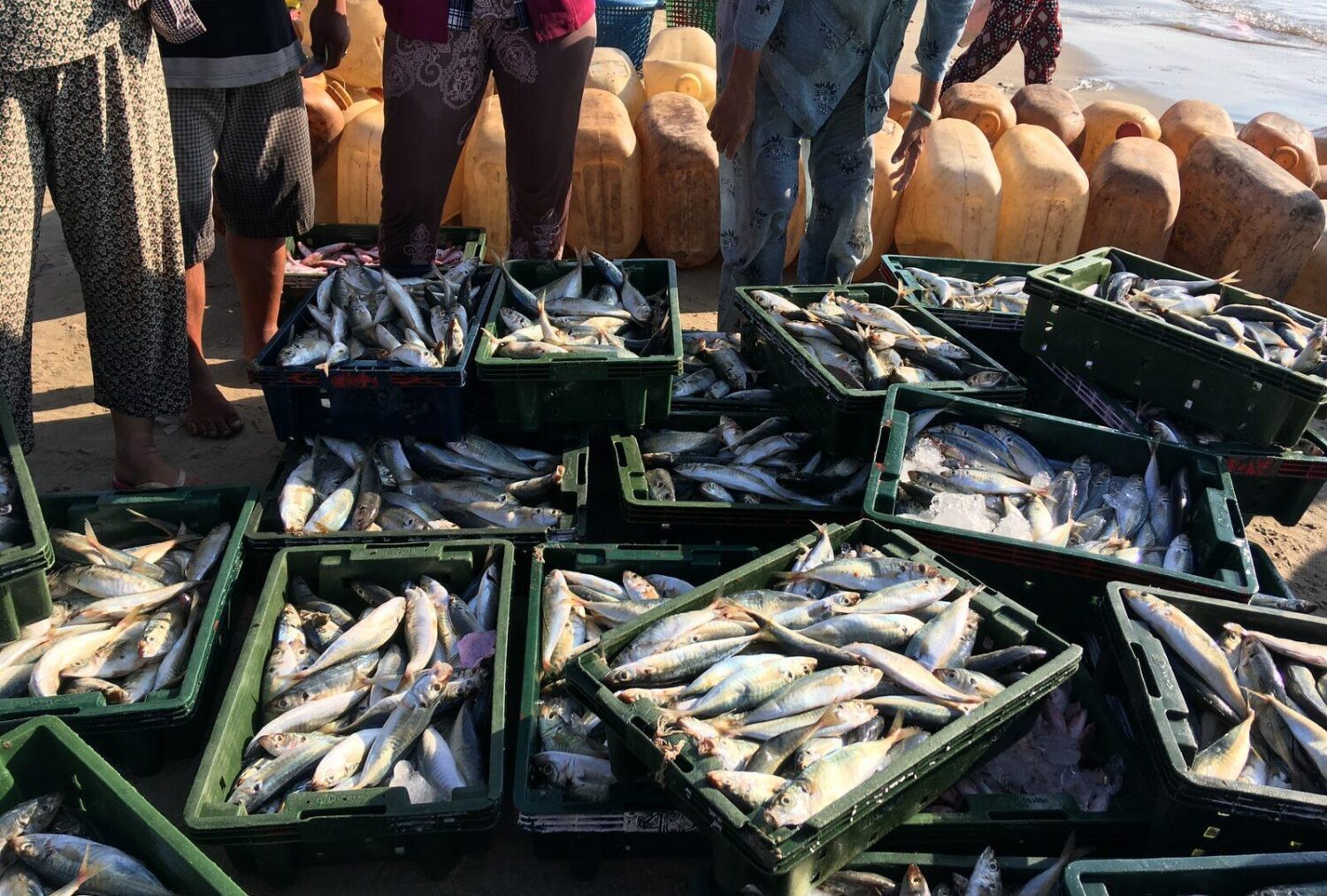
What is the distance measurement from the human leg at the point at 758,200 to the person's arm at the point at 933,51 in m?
0.61

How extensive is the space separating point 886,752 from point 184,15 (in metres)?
2.93

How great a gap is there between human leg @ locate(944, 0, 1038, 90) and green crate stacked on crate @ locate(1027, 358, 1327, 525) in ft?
18.5

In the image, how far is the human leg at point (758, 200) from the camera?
423 centimetres

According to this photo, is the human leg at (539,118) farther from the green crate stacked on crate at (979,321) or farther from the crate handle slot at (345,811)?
the crate handle slot at (345,811)

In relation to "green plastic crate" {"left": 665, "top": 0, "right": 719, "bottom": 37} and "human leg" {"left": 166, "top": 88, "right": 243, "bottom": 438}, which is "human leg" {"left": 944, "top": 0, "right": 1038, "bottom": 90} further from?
"human leg" {"left": 166, "top": 88, "right": 243, "bottom": 438}

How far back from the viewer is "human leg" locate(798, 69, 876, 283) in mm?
4289

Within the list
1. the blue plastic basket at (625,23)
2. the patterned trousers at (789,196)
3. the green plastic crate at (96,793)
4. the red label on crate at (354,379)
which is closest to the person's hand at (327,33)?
the red label on crate at (354,379)

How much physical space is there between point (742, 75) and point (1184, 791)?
2950mm

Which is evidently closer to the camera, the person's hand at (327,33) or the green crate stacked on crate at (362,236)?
the person's hand at (327,33)

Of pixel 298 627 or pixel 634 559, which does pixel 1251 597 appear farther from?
pixel 298 627

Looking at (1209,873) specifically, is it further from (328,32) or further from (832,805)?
(328,32)

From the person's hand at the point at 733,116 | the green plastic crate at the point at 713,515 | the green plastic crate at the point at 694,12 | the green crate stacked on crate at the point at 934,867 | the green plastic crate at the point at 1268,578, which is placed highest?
the green plastic crate at the point at 694,12

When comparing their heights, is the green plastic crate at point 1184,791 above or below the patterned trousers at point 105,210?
below

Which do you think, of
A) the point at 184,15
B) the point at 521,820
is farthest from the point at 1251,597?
the point at 184,15
